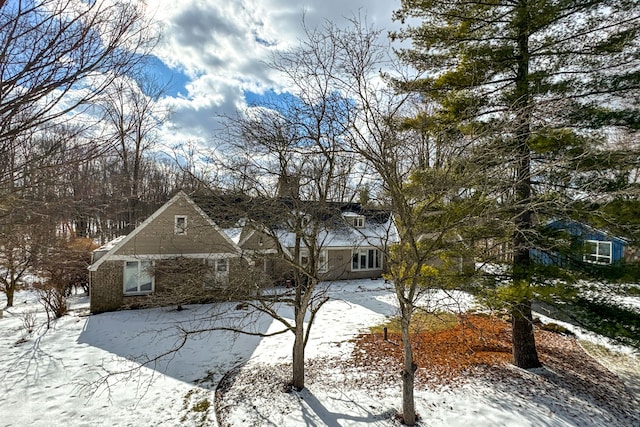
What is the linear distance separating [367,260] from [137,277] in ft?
41.7

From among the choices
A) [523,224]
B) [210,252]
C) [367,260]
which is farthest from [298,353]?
[367,260]

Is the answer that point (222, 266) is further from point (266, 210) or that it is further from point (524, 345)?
point (524, 345)

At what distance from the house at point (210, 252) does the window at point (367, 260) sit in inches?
2.5

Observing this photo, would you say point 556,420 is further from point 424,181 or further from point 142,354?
point 142,354

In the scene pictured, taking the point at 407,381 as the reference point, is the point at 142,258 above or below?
above

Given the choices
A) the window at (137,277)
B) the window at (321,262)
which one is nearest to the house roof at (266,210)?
the window at (321,262)

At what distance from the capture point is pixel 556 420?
5.38 m

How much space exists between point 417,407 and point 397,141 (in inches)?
189

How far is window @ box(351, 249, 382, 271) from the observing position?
778 inches

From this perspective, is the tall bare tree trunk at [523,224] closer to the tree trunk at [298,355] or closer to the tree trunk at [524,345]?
the tree trunk at [524,345]

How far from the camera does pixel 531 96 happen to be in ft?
19.7

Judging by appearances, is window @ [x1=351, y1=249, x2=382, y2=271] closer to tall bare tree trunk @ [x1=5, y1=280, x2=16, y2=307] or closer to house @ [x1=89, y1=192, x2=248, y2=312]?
house @ [x1=89, y1=192, x2=248, y2=312]

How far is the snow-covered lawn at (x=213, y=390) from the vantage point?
558 cm

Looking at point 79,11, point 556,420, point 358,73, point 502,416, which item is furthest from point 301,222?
point 556,420
